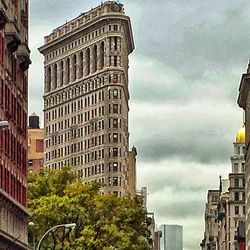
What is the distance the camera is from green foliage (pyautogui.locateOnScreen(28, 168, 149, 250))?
10719 cm

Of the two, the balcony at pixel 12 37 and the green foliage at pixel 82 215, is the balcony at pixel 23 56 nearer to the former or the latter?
the balcony at pixel 12 37

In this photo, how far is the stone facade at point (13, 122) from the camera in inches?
3292

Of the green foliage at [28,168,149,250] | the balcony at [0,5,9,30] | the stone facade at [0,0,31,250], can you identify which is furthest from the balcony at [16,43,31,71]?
the green foliage at [28,168,149,250]

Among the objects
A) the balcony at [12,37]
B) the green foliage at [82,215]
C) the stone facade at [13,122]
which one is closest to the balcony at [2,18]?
the stone facade at [13,122]

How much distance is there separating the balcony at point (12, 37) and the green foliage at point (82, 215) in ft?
69.0

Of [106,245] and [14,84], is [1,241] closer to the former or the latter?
[14,84]

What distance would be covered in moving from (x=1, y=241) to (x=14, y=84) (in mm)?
13335

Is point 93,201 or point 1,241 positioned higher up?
point 93,201

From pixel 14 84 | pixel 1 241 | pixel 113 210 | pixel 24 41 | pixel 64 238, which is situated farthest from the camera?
pixel 113 210

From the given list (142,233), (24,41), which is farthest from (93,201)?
(24,41)

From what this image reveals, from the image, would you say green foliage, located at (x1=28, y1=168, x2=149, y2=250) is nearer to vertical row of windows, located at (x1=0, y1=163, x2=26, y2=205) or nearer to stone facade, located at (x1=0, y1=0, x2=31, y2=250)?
vertical row of windows, located at (x1=0, y1=163, x2=26, y2=205)

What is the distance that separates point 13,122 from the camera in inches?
3556

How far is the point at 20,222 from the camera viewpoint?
310ft

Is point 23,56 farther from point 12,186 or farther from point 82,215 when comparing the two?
point 82,215
